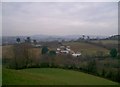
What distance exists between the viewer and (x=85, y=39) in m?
44.0

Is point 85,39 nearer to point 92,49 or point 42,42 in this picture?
point 92,49

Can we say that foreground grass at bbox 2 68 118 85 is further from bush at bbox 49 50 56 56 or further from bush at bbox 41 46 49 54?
bush at bbox 41 46 49 54

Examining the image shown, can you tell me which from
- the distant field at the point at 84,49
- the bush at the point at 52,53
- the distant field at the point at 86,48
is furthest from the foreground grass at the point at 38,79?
the distant field at the point at 86,48

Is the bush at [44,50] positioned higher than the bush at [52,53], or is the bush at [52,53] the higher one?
the bush at [44,50]

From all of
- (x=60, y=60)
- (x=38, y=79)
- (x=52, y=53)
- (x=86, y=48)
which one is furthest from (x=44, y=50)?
(x=38, y=79)

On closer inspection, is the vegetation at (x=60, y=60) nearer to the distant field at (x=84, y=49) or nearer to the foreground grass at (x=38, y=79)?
the distant field at (x=84, y=49)

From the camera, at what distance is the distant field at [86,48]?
121 feet

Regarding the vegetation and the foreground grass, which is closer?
the foreground grass

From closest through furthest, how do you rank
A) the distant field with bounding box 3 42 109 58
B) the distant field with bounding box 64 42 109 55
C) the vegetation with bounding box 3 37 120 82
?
the vegetation with bounding box 3 37 120 82, the distant field with bounding box 3 42 109 58, the distant field with bounding box 64 42 109 55

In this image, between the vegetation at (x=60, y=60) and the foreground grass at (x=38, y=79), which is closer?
the foreground grass at (x=38, y=79)

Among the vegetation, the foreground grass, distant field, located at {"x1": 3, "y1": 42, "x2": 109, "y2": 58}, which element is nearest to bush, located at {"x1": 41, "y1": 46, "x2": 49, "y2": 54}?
the vegetation

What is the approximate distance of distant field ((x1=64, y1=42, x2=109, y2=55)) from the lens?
1458 inches

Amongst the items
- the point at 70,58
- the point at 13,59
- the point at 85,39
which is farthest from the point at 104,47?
the point at 13,59

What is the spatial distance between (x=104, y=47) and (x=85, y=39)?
562cm
